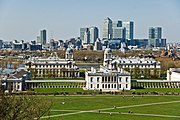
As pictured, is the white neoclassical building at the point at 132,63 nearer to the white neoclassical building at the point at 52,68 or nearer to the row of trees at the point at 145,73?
the row of trees at the point at 145,73

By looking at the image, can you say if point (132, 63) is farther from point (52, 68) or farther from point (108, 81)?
point (108, 81)

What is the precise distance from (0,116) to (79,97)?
27.1 m

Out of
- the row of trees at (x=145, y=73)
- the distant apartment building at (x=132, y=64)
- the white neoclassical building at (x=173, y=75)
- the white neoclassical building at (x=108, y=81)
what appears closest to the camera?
the white neoclassical building at (x=108, y=81)

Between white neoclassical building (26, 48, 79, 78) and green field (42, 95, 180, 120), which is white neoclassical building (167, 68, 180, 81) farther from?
green field (42, 95, 180, 120)

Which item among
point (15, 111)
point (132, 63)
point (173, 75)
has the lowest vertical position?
point (173, 75)

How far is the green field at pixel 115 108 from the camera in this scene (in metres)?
30.8

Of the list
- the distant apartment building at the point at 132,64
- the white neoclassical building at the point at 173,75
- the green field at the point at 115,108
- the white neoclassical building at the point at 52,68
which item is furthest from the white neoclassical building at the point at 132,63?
the green field at the point at 115,108

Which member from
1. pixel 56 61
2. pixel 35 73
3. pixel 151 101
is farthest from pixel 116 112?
pixel 56 61

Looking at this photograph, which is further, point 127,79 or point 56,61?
point 56,61

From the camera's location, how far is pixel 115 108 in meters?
35.3

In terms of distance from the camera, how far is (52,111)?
107 ft

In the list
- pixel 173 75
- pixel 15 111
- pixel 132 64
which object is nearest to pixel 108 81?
pixel 173 75

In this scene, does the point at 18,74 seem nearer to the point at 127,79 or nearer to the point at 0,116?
the point at 127,79

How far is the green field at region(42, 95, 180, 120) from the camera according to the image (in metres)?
30.8
